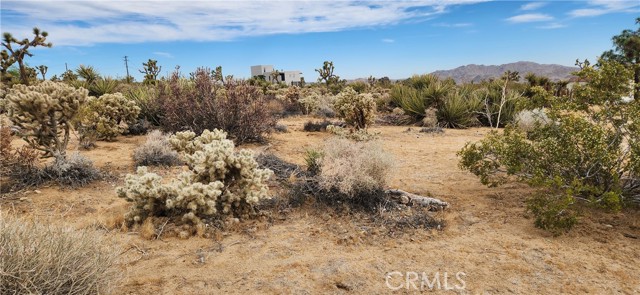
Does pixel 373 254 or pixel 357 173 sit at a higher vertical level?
pixel 357 173

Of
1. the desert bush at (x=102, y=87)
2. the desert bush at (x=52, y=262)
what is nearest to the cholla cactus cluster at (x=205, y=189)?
the desert bush at (x=52, y=262)

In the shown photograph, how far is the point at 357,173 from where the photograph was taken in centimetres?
456

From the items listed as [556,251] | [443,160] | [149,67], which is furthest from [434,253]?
[149,67]

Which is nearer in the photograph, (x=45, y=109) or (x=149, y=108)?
(x=45, y=109)

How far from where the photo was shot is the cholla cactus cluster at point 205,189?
3973mm

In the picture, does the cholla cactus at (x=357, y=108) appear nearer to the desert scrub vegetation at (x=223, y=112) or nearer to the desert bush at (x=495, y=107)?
the desert scrub vegetation at (x=223, y=112)

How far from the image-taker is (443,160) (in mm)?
7117

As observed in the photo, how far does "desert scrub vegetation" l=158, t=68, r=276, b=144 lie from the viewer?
873 centimetres

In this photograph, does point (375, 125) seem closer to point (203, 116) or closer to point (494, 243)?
point (203, 116)

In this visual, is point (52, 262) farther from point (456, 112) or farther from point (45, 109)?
point (456, 112)

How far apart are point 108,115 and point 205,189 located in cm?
643

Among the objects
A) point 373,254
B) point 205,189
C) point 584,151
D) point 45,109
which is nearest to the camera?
point 373,254

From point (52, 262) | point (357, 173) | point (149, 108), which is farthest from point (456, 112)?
point (52, 262)

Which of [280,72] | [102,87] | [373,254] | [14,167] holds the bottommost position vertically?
[373,254]
